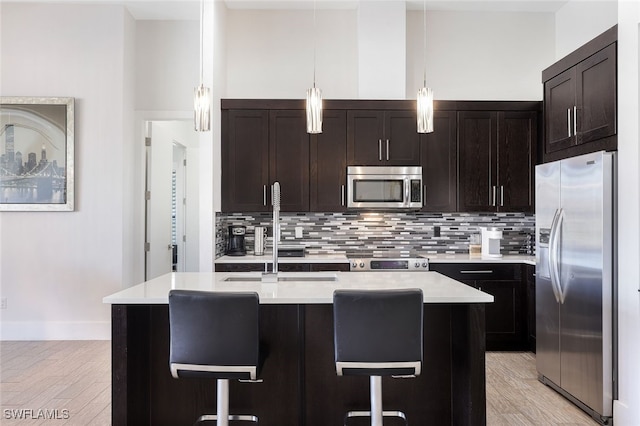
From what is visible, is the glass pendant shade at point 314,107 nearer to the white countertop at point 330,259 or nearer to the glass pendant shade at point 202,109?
the glass pendant shade at point 202,109

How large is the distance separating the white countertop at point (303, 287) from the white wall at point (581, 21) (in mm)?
3081

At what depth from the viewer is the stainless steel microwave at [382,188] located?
14.6ft

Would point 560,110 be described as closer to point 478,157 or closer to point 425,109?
point 478,157

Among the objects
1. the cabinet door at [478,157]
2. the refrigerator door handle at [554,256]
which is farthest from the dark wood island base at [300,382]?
the cabinet door at [478,157]

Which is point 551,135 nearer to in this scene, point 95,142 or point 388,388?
point 388,388

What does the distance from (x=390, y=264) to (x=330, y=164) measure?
1187 millimetres

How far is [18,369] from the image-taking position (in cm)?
371

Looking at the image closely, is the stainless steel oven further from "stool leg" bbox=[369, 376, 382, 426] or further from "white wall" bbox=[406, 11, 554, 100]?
"stool leg" bbox=[369, 376, 382, 426]

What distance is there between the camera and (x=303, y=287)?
8.14ft

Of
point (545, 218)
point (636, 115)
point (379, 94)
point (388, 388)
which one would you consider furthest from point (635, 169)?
point (379, 94)

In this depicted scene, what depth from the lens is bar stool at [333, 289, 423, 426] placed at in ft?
6.53

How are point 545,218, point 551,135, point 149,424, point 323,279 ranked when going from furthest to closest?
1. point 551,135
2. point 545,218
3. point 323,279
4. point 149,424

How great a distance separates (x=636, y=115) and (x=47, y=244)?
5218mm

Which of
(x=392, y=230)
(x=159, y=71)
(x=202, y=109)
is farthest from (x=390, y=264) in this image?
(x=159, y=71)
